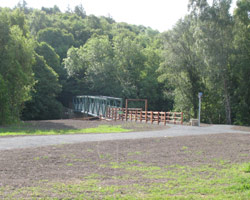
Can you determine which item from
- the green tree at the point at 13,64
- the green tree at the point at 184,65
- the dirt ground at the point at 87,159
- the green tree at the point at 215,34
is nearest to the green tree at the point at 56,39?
the green tree at the point at 184,65

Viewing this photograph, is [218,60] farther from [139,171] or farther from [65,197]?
[65,197]

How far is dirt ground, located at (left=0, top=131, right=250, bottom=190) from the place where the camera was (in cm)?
733

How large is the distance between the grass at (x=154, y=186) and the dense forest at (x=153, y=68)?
70.7 ft

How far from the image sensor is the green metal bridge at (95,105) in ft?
135

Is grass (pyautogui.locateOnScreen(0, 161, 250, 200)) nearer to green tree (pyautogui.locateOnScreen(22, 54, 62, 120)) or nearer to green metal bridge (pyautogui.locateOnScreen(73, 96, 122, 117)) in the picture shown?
green metal bridge (pyautogui.locateOnScreen(73, 96, 122, 117))

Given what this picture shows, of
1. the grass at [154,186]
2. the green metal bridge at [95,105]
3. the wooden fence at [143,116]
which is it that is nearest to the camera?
the grass at [154,186]

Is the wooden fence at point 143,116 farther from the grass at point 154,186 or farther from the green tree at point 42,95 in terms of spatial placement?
the grass at point 154,186

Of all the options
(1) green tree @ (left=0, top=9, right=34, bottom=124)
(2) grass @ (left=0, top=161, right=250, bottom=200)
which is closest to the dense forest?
(1) green tree @ (left=0, top=9, right=34, bottom=124)

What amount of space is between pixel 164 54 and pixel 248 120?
12903 mm

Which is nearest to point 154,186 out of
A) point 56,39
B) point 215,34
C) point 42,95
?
point 215,34

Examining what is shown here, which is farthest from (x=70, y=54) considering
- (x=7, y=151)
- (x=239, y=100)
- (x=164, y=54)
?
(x=7, y=151)

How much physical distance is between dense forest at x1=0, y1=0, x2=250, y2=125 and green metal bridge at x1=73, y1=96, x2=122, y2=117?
3.53 meters

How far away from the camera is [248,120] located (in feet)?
122

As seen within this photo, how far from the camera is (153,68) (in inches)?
2264
